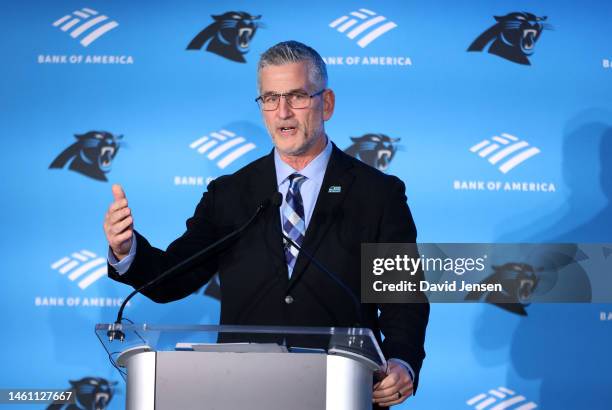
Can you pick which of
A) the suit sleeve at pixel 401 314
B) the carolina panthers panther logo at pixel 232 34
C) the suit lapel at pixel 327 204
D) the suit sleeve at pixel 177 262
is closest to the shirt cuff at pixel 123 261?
the suit sleeve at pixel 177 262

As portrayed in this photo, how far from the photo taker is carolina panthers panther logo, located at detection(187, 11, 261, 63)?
3.81 meters

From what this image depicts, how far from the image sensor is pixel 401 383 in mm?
2127

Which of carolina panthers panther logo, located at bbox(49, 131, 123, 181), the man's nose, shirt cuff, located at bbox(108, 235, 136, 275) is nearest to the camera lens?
shirt cuff, located at bbox(108, 235, 136, 275)

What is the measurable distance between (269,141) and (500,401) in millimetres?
1464

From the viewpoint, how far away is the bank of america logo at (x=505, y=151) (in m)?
3.69

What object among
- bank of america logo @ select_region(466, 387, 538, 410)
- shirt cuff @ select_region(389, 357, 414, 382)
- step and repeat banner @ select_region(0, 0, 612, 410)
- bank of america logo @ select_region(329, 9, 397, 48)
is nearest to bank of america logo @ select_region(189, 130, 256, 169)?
step and repeat banner @ select_region(0, 0, 612, 410)

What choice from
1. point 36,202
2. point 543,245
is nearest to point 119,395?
point 36,202

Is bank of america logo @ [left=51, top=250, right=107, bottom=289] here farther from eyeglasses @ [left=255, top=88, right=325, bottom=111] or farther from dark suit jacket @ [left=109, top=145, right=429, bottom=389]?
eyeglasses @ [left=255, top=88, right=325, bottom=111]

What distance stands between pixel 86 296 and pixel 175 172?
66cm

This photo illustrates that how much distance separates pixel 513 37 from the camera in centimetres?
376

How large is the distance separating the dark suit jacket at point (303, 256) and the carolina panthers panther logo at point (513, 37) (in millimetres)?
1179

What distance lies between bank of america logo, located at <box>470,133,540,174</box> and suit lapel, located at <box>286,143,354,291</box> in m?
0.99

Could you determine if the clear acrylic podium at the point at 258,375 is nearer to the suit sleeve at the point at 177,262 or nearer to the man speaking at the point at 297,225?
the suit sleeve at the point at 177,262

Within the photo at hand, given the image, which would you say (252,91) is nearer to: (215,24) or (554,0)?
(215,24)
